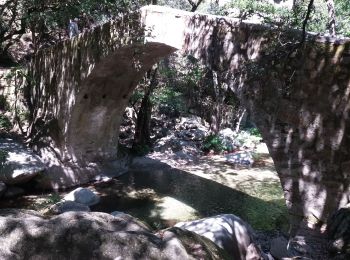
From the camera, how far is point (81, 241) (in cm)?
243

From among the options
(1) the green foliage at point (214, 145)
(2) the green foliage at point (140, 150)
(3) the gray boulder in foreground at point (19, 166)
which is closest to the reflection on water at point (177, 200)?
(2) the green foliage at point (140, 150)

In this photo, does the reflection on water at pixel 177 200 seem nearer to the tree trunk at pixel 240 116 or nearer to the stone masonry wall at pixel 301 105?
the stone masonry wall at pixel 301 105

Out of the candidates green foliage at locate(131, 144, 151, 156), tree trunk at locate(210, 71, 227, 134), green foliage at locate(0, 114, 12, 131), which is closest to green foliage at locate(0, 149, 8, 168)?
green foliage at locate(0, 114, 12, 131)

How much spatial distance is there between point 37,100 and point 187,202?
4816mm

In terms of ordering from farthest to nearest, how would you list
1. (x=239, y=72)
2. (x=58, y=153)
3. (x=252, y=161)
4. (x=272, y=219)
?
1. (x=252, y=161)
2. (x=58, y=153)
3. (x=272, y=219)
4. (x=239, y=72)

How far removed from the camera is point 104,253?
240 cm

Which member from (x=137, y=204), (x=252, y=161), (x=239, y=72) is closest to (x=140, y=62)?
(x=137, y=204)

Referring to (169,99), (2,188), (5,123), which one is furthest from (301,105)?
(169,99)

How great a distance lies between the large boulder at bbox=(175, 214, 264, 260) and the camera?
4645 millimetres

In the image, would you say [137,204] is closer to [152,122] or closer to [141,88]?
[141,88]

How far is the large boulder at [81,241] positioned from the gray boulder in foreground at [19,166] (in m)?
6.19

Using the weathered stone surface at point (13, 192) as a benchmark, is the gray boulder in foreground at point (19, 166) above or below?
above

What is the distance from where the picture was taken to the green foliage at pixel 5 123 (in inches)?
416

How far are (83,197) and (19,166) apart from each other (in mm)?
1641
